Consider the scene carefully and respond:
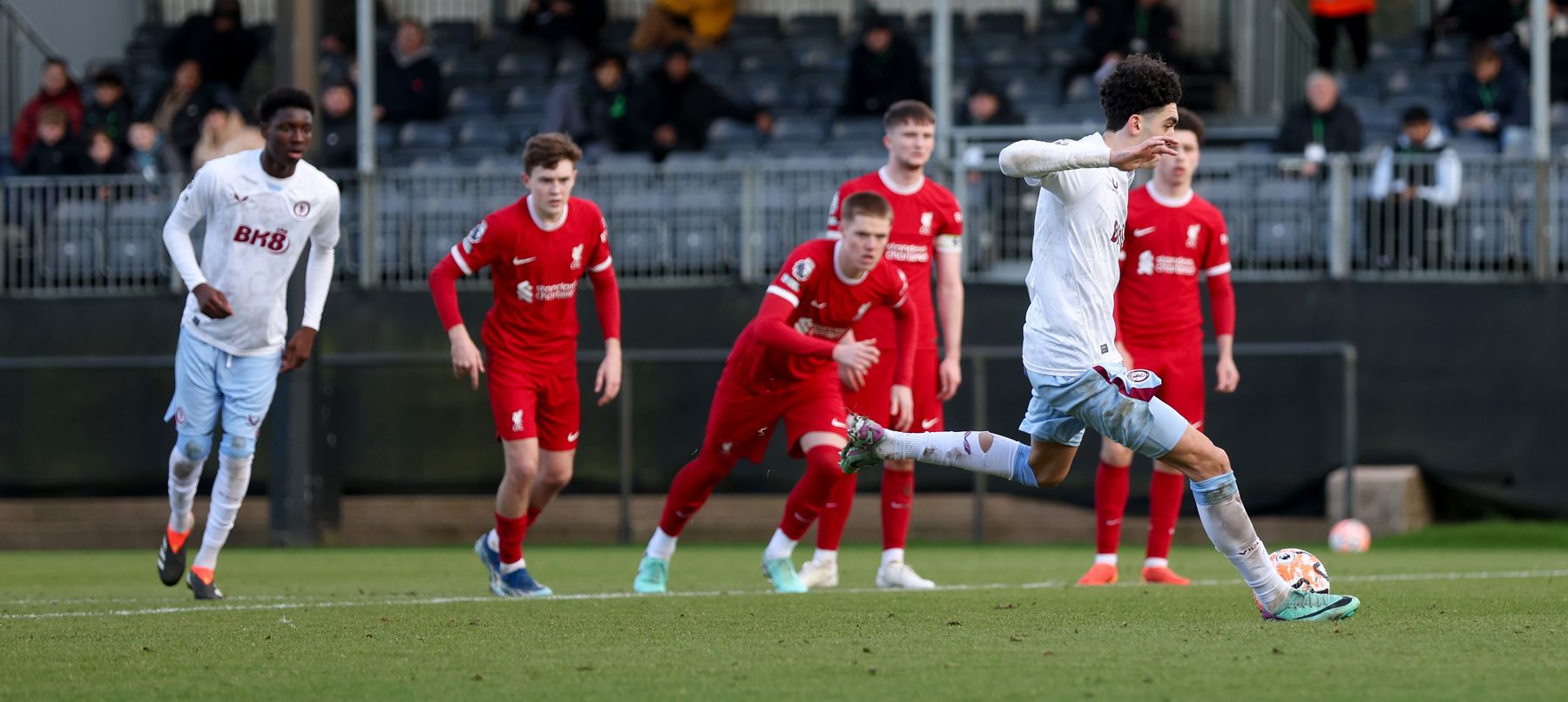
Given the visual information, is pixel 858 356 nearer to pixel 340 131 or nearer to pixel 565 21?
pixel 340 131

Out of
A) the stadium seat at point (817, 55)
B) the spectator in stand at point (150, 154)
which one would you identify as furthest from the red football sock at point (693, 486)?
the stadium seat at point (817, 55)

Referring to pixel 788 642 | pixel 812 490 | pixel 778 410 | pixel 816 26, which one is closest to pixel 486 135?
pixel 816 26

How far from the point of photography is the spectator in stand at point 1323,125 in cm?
1506

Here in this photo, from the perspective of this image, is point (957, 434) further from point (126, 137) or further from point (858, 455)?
point (126, 137)

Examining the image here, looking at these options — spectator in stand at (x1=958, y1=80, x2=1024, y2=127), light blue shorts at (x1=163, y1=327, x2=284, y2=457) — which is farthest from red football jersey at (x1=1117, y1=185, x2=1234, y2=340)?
spectator in stand at (x1=958, y1=80, x2=1024, y2=127)

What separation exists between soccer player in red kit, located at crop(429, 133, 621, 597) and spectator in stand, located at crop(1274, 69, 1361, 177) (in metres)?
7.68

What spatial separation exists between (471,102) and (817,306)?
11.9 metres

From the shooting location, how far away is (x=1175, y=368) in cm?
960

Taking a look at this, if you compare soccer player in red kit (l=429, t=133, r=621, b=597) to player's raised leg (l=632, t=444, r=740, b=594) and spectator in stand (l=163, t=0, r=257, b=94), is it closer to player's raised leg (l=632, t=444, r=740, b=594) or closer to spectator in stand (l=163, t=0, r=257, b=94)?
player's raised leg (l=632, t=444, r=740, b=594)

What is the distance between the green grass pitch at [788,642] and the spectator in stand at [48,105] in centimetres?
947

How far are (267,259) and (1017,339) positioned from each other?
7.72 meters

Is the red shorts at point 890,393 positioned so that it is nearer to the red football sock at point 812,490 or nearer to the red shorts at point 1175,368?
the red football sock at point 812,490

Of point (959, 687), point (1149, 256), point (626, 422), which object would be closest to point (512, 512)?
point (1149, 256)

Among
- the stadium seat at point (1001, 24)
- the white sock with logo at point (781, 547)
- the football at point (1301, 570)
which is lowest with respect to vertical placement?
the white sock with logo at point (781, 547)
